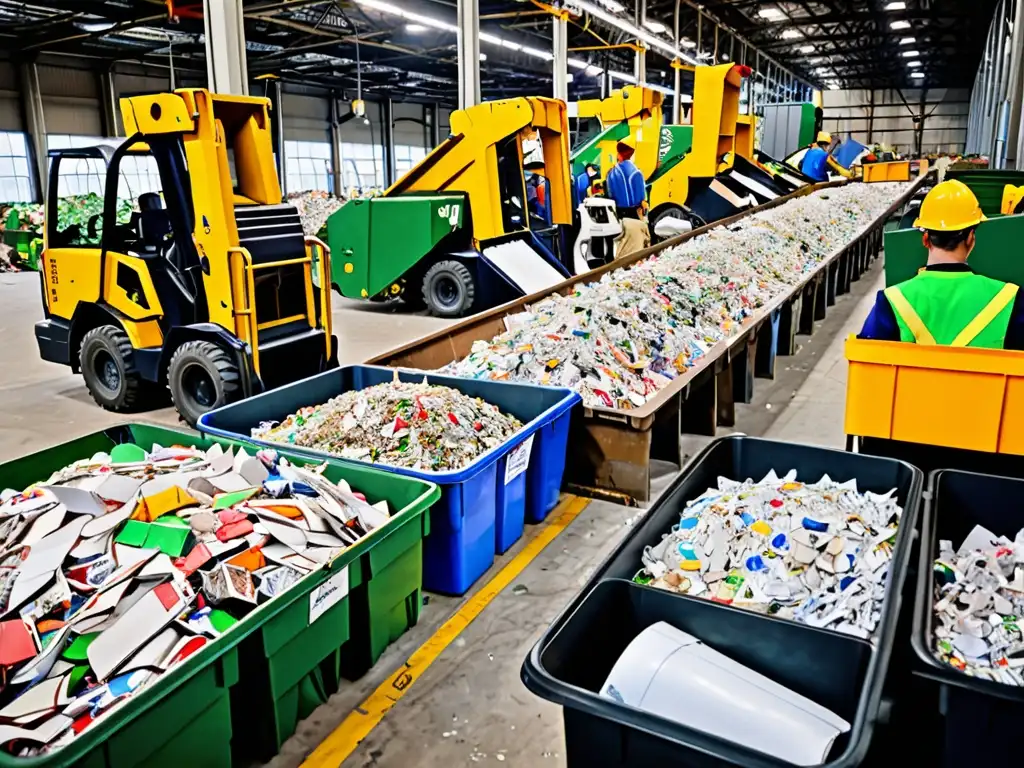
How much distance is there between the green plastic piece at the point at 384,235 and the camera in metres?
8.59

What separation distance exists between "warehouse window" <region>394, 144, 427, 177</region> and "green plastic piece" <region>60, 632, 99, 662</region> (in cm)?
3015

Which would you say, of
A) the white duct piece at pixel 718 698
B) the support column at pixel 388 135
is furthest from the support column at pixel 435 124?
the white duct piece at pixel 718 698

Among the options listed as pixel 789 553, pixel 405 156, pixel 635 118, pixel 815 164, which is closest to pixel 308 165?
pixel 405 156

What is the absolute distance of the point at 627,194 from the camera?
408 inches

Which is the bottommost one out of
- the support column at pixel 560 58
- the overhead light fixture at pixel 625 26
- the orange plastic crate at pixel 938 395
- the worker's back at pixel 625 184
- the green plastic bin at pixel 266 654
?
the green plastic bin at pixel 266 654

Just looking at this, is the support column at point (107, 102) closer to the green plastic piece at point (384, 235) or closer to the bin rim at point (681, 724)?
the green plastic piece at point (384, 235)

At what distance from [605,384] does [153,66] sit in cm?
2109

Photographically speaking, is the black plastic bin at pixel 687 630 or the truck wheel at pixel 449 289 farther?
the truck wheel at pixel 449 289

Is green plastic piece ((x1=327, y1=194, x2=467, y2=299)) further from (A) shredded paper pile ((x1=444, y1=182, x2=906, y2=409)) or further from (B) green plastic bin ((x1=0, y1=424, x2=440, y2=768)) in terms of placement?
(B) green plastic bin ((x1=0, y1=424, x2=440, y2=768))

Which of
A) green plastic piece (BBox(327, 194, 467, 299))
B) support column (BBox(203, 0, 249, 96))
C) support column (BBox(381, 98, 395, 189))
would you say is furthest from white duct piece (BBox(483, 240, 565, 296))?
support column (BBox(381, 98, 395, 189))

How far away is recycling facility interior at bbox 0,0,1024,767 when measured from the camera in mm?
2811

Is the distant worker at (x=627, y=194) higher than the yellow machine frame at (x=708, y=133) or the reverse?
the reverse

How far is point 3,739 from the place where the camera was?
1.77m

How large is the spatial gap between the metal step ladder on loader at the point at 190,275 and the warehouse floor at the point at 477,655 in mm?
574
